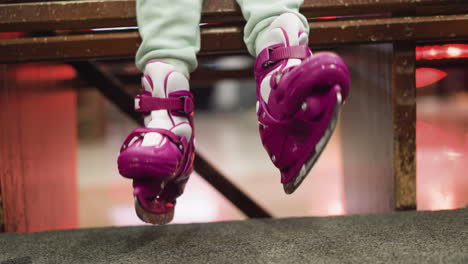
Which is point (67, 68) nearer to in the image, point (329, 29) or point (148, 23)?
point (148, 23)

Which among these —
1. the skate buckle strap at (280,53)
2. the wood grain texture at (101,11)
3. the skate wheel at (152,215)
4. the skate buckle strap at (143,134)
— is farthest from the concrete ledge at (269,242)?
the wood grain texture at (101,11)

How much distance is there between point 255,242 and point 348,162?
1050 millimetres

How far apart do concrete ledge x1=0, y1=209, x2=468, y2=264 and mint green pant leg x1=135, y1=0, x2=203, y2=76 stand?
0.30 meters

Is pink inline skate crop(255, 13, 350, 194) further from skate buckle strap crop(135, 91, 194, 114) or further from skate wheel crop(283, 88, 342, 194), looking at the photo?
skate buckle strap crop(135, 91, 194, 114)

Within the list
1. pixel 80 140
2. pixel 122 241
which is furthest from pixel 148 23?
pixel 80 140

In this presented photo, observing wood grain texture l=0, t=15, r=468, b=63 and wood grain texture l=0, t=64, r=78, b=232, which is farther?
wood grain texture l=0, t=64, r=78, b=232

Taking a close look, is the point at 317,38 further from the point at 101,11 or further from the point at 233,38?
the point at 101,11

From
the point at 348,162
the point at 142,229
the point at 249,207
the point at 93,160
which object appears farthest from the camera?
the point at 93,160

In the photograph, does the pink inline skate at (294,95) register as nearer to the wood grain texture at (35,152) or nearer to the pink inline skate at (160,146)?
the pink inline skate at (160,146)

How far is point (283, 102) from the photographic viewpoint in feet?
1.57

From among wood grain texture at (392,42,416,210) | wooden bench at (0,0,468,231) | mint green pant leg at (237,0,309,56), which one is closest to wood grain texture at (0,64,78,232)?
wooden bench at (0,0,468,231)

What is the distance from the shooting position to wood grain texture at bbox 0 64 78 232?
0.91 m

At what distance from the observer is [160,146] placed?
0.51m

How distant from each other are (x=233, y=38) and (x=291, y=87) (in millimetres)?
354
